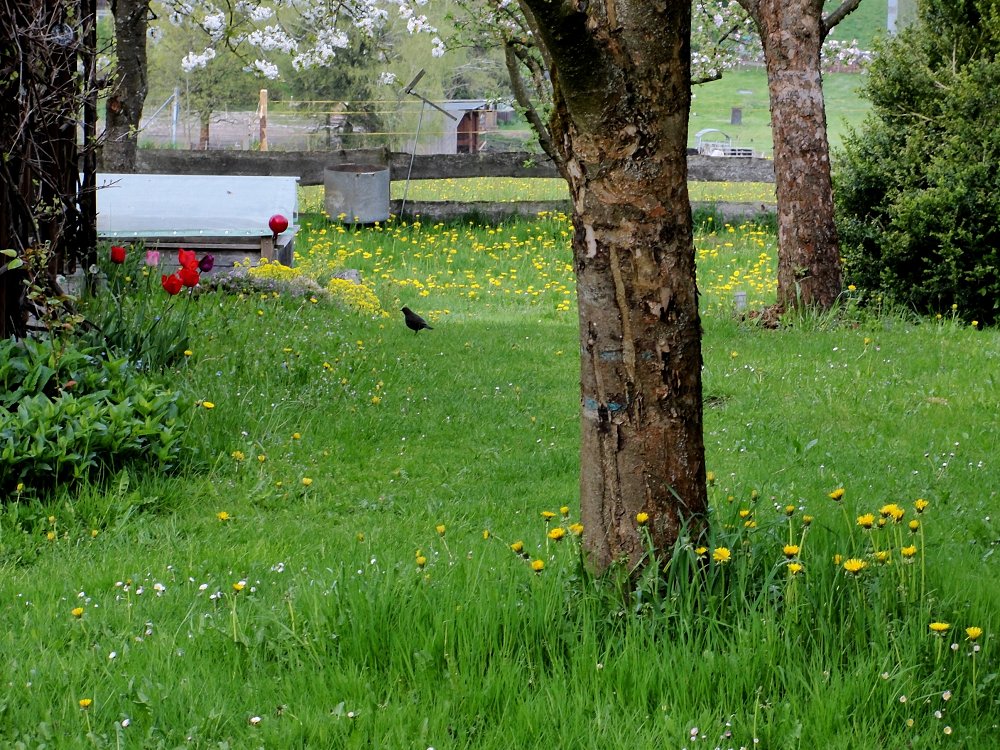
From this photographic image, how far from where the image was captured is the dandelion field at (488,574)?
279 centimetres

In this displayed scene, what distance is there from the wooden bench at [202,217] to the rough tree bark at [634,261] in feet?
25.1

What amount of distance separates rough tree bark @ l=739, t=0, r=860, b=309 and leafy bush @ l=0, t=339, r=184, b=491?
5.71 meters

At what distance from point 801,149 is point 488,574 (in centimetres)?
672

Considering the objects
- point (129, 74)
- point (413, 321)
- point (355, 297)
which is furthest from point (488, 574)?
point (129, 74)

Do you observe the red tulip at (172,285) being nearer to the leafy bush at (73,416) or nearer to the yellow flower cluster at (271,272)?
the leafy bush at (73,416)

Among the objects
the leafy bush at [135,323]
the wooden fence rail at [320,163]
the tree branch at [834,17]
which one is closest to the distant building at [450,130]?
the wooden fence rail at [320,163]

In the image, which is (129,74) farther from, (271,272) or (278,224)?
(278,224)

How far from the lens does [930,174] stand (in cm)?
974

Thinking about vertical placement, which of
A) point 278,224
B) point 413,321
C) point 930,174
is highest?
point 930,174

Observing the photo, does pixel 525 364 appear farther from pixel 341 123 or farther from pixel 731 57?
pixel 341 123

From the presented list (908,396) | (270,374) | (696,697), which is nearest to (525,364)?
(270,374)

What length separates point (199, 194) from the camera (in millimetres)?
12734

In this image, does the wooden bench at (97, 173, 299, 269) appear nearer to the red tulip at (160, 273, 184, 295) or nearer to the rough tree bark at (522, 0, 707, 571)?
the red tulip at (160, 273, 184, 295)

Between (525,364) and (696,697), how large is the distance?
18.5ft
